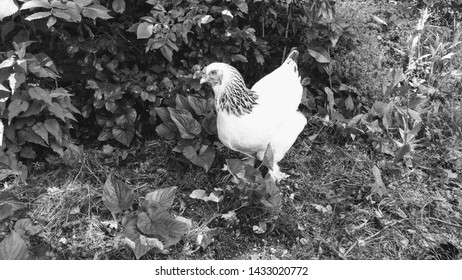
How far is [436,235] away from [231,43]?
185 centimetres

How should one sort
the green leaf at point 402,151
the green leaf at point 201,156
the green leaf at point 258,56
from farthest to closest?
the green leaf at point 258,56 → the green leaf at point 402,151 → the green leaf at point 201,156

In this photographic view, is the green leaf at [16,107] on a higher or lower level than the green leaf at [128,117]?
higher

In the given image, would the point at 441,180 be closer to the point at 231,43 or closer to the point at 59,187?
the point at 231,43

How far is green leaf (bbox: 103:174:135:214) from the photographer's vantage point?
263cm

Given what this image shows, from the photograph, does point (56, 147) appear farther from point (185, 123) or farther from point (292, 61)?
point (292, 61)

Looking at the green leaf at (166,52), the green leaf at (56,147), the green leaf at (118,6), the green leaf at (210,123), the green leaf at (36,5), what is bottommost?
the green leaf at (56,147)

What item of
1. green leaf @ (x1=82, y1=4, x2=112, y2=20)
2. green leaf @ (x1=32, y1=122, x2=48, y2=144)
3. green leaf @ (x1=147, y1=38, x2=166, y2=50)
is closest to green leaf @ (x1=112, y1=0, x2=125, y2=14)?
green leaf @ (x1=82, y1=4, x2=112, y2=20)

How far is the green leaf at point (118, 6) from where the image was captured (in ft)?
9.20

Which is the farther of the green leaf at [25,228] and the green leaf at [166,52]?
the green leaf at [166,52]

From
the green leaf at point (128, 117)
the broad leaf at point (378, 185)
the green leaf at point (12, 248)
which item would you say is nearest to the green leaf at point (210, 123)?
the green leaf at point (128, 117)

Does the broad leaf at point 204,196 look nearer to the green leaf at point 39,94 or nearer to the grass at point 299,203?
the grass at point 299,203

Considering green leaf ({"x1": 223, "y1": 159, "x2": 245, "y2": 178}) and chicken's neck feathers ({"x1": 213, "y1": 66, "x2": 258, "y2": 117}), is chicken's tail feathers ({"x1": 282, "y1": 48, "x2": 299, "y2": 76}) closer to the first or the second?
chicken's neck feathers ({"x1": 213, "y1": 66, "x2": 258, "y2": 117})

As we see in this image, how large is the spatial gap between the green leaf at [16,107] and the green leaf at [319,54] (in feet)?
6.40

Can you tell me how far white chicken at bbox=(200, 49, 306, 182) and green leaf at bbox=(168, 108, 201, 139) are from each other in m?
0.21
